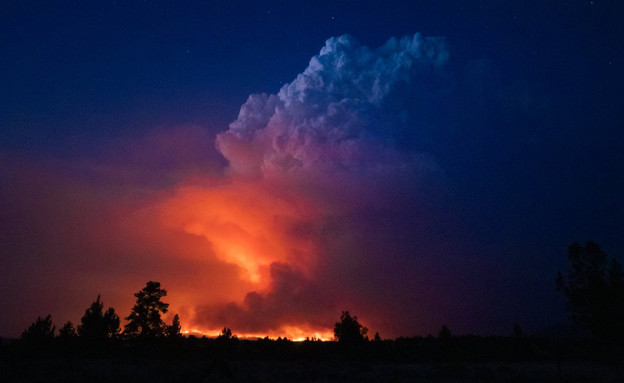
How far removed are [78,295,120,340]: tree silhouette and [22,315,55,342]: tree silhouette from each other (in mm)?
3961

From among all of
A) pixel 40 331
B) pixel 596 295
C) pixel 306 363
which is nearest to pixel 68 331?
pixel 40 331

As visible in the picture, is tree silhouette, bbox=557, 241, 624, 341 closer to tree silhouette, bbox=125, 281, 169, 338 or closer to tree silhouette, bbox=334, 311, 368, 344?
tree silhouette, bbox=334, 311, 368, 344

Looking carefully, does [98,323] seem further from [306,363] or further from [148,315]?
[306,363]

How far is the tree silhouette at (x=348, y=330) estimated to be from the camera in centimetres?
5816

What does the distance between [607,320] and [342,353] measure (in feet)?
114

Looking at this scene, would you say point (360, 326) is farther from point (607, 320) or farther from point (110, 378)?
point (110, 378)

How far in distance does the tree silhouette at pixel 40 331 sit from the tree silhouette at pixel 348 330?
131ft

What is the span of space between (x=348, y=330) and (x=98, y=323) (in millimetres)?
36094

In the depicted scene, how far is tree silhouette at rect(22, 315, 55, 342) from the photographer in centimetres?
4834

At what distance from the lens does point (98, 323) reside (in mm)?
51094

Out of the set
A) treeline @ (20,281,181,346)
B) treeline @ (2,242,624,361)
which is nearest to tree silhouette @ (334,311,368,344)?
treeline @ (2,242,624,361)

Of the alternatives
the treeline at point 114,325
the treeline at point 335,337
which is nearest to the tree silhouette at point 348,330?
the treeline at point 335,337

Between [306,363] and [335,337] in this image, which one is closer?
[306,363]

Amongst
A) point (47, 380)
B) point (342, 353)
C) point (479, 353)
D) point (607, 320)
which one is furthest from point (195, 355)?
point (607, 320)
